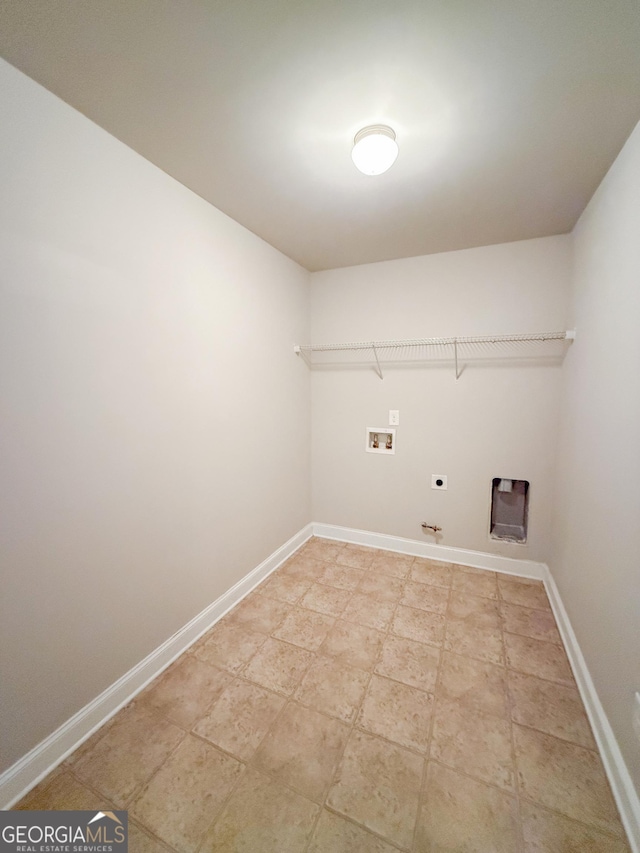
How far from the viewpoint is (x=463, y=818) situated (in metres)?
1.03

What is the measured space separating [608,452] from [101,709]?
2.34 meters

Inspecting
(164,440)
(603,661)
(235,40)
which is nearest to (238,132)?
(235,40)

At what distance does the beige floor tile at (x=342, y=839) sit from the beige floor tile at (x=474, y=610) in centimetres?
114

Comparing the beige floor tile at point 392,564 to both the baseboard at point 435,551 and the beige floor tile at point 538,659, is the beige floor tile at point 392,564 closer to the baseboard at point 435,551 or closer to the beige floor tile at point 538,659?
the baseboard at point 435,551

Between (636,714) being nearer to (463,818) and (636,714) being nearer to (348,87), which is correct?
(463,818)

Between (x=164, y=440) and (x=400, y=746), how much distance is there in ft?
5.27

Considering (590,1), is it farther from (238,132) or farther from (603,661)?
(603,661)

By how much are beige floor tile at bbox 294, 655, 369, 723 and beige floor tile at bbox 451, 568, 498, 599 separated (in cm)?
101

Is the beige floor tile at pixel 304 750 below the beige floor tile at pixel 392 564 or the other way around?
below

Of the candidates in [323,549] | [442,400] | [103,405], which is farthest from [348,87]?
[323,549]

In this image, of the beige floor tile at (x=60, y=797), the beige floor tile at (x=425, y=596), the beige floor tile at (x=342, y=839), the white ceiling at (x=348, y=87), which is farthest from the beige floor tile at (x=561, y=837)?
the white ceiling at (x=348, y=87)

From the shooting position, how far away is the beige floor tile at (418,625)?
1790 mm

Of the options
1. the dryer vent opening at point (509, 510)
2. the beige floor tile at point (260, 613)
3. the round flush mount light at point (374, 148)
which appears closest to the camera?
the round flush mount light at point (374, 148)

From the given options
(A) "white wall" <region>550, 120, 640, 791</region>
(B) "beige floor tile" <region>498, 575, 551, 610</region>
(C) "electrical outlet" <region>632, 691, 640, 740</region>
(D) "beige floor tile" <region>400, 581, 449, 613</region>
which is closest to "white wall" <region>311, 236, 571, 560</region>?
(B) "beige floor tile" <region>498, 575, 551, 610</region>
